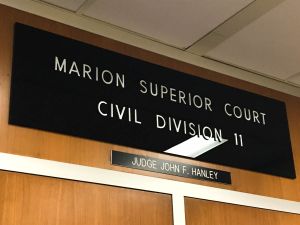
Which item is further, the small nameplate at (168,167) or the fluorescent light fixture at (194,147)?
the fluorescent light fixture at (194,147)

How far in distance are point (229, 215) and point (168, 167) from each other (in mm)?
459

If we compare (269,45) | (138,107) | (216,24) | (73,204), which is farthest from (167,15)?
(73,204)

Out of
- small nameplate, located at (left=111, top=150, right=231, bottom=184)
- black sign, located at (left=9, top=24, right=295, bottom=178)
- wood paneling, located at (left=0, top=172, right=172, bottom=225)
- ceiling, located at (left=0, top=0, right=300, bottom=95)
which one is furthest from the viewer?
ceiling, located at (left=0, top=0, right=300, bottom=95)

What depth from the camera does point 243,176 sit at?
9.43 feet

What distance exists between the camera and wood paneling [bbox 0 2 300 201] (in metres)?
2.19

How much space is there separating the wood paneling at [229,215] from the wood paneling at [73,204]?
6.0 inches

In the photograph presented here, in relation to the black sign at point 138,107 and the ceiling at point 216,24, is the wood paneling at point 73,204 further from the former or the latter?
the ceiling at point 216,24

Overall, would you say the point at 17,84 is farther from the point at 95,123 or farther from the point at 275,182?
the point at 275,182

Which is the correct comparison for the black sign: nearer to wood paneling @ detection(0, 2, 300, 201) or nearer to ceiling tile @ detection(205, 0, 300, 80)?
wood paneling @ detection(0, 2, 300, 201)

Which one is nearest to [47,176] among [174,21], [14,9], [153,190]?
[153,190]

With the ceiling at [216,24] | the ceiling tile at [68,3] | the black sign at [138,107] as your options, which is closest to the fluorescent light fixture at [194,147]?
the black sign at [138,107]

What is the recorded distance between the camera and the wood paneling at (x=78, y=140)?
219 centimetres

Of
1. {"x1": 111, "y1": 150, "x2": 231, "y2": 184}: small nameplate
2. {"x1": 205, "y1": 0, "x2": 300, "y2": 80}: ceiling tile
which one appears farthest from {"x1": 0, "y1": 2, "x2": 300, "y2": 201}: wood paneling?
{"x1": 205, "y1": 0, "x2": 300, "y2": 80}: ceiling tile

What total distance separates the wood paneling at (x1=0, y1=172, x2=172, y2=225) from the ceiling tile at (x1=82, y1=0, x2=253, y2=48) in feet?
2.93
